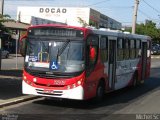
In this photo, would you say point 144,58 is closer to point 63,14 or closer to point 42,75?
point 42,75

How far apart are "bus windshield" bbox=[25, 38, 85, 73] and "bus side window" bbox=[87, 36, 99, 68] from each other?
0.34 meters

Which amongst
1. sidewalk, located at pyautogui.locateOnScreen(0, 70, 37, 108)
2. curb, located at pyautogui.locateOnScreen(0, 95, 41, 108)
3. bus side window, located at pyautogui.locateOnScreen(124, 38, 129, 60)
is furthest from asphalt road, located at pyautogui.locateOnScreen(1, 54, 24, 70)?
curb, located at pyautogui.locateOnScreen(0, 95, 41, 108)

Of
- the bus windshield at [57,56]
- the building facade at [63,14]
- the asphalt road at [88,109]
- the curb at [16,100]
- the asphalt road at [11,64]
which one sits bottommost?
the asphalt road at [11,64]

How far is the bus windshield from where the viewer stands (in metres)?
14.7

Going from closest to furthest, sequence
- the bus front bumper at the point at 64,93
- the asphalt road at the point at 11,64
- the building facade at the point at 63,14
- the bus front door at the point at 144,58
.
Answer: the bus front bumper at the point at 64,93
the bus front door at the point at 144,58
the asphalt road at the point at 11,64
the building facade at the point at 63,14

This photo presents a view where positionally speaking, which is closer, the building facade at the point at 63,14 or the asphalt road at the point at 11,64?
the asphalt road at the point at 11,64

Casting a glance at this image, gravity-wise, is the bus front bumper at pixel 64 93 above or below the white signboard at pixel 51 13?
below

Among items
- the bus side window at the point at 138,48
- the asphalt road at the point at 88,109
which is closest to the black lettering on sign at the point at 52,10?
the bus side window at the point at 138,48

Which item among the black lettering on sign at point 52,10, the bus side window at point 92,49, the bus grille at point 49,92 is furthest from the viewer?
the black lettering on sign at point 52,10

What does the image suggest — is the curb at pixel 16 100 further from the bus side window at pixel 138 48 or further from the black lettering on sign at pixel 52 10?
the black lettering on sign at pixel 52 10

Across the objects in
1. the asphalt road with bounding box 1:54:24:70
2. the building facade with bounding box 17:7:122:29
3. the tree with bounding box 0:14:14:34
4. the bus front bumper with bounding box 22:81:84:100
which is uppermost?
the building facade with bounding box 17:7:122:29

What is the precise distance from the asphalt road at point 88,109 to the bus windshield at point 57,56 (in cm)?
126

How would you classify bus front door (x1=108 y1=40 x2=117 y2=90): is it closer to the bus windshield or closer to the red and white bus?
the red and white bus

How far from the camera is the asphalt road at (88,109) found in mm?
12969
